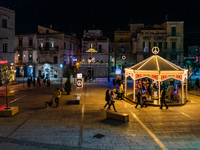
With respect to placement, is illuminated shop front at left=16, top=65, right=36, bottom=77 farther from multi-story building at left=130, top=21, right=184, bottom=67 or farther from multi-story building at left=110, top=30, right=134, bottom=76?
multi-story building at left=130, top=21, right=184, bottom=67

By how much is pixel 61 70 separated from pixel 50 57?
4.09 m

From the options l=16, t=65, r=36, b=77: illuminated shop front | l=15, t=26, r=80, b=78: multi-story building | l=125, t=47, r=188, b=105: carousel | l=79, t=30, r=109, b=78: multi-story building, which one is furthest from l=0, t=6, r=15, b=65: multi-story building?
l=125, t=47, r=188, b=105: carousel

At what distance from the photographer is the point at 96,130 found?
9.67 meters

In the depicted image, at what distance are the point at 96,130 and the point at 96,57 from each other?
39238 mm

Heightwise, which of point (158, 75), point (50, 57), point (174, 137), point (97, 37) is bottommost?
point (174, 137)

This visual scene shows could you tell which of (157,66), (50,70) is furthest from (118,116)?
(50,70)

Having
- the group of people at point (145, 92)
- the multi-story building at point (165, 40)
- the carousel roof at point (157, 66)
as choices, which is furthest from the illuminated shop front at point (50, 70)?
the carousel roof at point (157, 66)

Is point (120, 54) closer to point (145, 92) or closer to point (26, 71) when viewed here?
point (26, 71)

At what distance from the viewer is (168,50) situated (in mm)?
43594

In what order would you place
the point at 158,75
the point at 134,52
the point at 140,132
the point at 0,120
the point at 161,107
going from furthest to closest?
the point at 134,52, the point at 158,75, the point at 161,107, the point at 0,120, the point at 140,132

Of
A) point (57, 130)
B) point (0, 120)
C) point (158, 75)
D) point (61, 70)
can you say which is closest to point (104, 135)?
point (57, 130)

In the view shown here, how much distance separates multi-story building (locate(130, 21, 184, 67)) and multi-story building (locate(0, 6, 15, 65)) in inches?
1022

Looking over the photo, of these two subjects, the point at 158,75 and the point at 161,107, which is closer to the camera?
the point at 161,107

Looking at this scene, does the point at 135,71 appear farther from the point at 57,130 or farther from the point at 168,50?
the point at 168,50
